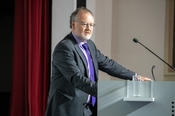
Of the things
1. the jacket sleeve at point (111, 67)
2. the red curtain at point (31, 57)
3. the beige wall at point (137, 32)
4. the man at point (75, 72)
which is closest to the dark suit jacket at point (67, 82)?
the man at point (75, 72)

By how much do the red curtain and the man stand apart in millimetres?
1342

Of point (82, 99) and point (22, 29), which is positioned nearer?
point (82, 99)

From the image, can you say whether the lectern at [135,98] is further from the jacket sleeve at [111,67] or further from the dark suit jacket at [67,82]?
the jacket sleeve at [111,67]

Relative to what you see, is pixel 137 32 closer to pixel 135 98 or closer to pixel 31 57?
pixel 31 57

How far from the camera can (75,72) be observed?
2.30 metres

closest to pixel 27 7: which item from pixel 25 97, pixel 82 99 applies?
pixel 25 97

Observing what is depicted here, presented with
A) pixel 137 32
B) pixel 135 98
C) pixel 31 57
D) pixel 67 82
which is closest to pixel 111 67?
pixel 67 82

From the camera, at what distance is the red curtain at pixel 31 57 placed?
3840mm

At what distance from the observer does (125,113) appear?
2010 millimetres

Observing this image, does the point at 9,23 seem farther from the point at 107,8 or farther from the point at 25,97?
the point at 107,8

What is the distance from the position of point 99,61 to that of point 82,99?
433 millimetres

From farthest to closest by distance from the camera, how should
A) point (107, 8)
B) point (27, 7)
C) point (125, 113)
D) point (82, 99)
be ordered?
1. point (107, 8)
2. point (27, 7)
3. point (82, 99)
4. point (125, 113)

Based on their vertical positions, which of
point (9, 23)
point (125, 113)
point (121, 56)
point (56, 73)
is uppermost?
point (9, 23)

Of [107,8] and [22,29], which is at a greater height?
[107,8]
